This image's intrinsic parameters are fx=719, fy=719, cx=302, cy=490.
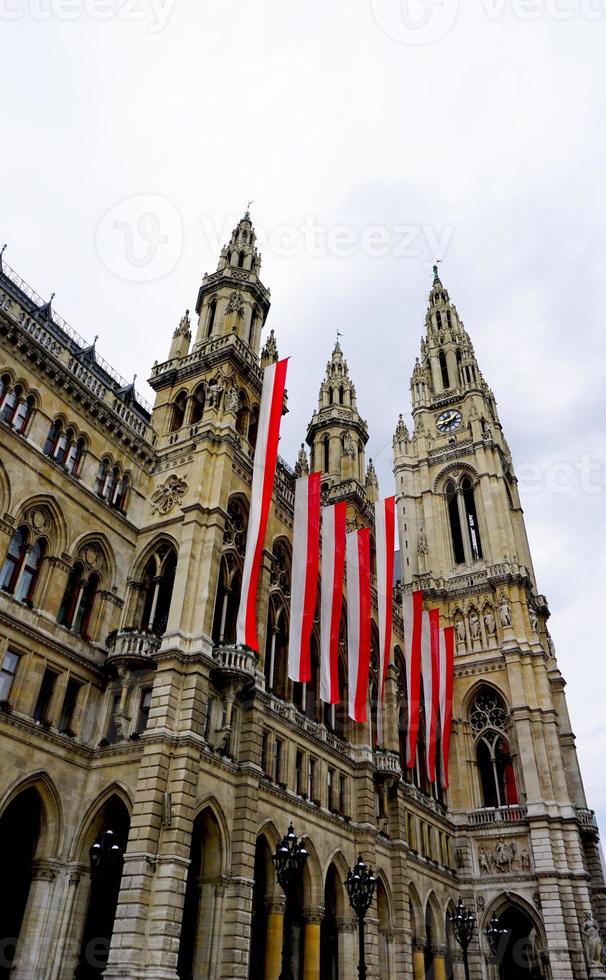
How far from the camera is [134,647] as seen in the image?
25375mm

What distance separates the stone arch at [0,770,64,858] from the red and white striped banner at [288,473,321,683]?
347 inches

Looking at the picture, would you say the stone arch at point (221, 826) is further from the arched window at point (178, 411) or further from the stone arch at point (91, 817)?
the arched window at point (178, 411)

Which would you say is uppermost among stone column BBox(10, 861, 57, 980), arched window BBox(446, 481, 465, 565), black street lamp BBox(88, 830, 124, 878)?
arched window BBox(446, 481, 465, 565)

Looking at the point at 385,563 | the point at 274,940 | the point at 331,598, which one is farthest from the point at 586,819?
the point at 274,940

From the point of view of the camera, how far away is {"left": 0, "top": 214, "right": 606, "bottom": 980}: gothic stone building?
2233 centimetres

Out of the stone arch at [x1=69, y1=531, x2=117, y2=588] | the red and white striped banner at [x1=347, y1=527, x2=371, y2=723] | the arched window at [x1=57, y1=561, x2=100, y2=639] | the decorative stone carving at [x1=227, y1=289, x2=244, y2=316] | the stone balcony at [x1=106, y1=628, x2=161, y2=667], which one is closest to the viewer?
the stone balcony at [x1=106, y1=628, x2=161, y2=667]

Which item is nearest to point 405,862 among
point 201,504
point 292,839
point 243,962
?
point 243,962

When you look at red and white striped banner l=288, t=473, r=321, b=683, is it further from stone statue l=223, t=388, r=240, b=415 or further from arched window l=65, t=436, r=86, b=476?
arched window l=65, t=436, r=86, b=476

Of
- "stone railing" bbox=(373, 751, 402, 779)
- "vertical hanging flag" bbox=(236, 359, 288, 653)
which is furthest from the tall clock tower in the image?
"vertical hanging flag" bbox=(236, 359, 288, 653)

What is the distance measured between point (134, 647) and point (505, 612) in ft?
105

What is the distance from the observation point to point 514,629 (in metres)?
49.5

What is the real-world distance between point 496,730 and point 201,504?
2967 cm

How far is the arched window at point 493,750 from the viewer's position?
4578 centimetres

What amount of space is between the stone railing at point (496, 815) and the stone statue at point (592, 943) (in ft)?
20.1
